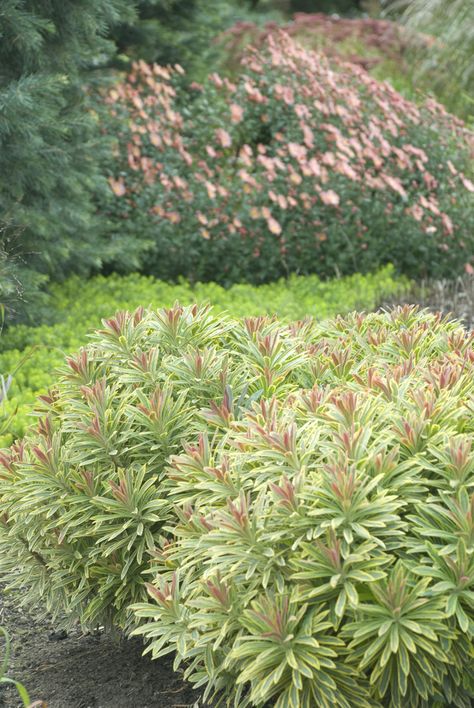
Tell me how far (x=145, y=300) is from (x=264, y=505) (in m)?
4.12

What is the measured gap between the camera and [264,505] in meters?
2.08

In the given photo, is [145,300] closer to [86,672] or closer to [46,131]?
[46,131]

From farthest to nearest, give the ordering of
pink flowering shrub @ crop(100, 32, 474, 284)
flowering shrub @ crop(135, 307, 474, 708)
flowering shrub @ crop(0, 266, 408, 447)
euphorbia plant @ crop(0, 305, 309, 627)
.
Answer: pink flowering shrub @ crop(100, 32, 474, 284), flowering shrub @ crop(0, 266, 408, 447), euphorbia plant @ crop(0, 305, 309, 627), flowering shrub @ crop(135, 307, 474, 708)

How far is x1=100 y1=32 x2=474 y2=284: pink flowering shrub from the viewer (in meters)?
6.71

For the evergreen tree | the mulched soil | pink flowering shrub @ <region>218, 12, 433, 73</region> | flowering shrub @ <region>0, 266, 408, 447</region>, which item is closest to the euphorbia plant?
the mulched soil

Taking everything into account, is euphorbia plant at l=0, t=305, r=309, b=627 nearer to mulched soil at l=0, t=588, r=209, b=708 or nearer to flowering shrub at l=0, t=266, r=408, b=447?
mulched soil at l=0, t=588, r=209, b=708

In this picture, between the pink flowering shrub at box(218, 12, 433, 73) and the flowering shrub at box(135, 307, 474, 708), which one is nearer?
the flowering shrub at box(135, 307, 474, 708)

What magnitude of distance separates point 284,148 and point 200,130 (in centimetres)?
81

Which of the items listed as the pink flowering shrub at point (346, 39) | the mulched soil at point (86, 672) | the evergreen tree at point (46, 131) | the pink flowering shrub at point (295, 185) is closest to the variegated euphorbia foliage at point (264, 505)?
the mulched soil at point (86, 672)

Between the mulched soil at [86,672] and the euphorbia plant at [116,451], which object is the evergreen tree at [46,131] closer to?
the euphorbia plant at [116,451]

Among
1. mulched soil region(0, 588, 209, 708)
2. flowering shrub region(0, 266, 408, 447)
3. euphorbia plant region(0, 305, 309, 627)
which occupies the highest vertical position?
euphorbia plant region(0, 305, 309, 627)

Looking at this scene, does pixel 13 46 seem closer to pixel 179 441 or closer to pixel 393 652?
pixel 179 441

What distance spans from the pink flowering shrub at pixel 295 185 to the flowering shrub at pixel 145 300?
25 centimetres

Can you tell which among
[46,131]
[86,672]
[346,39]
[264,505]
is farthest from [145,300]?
[346,39]
